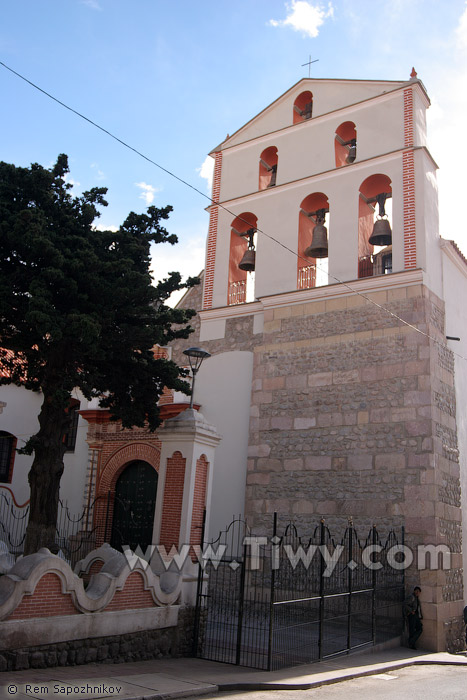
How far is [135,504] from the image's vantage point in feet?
51.2

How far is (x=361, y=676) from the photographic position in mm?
8688

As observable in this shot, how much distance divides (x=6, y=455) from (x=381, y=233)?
479 inches

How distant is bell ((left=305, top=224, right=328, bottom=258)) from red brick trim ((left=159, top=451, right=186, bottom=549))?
7.46 m

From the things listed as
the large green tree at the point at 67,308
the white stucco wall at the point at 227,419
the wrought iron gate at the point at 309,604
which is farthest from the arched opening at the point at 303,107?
the wrought iron gate at the point at 309,604

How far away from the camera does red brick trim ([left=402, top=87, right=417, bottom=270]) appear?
13.4 meters

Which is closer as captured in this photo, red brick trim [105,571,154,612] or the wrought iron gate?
red brick trim [105,571,154,612]

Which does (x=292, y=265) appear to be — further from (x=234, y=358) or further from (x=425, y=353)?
(x=425, y=353)

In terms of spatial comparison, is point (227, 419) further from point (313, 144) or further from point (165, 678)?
point (165, 678)

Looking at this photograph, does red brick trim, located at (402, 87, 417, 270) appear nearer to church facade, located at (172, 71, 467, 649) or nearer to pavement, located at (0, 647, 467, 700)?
church facade, located at (172, 71, 467, 649)

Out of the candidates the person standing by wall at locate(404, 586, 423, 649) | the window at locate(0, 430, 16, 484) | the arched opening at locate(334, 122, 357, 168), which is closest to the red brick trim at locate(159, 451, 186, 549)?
the person standing by wall at locate(404, 586, 423, 649)

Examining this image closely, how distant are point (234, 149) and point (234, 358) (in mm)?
6212

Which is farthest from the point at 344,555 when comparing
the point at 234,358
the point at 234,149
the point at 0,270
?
the point at 234,149

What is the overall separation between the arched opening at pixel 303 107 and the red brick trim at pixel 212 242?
8.17 feet

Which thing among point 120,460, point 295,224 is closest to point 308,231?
point 295,224
